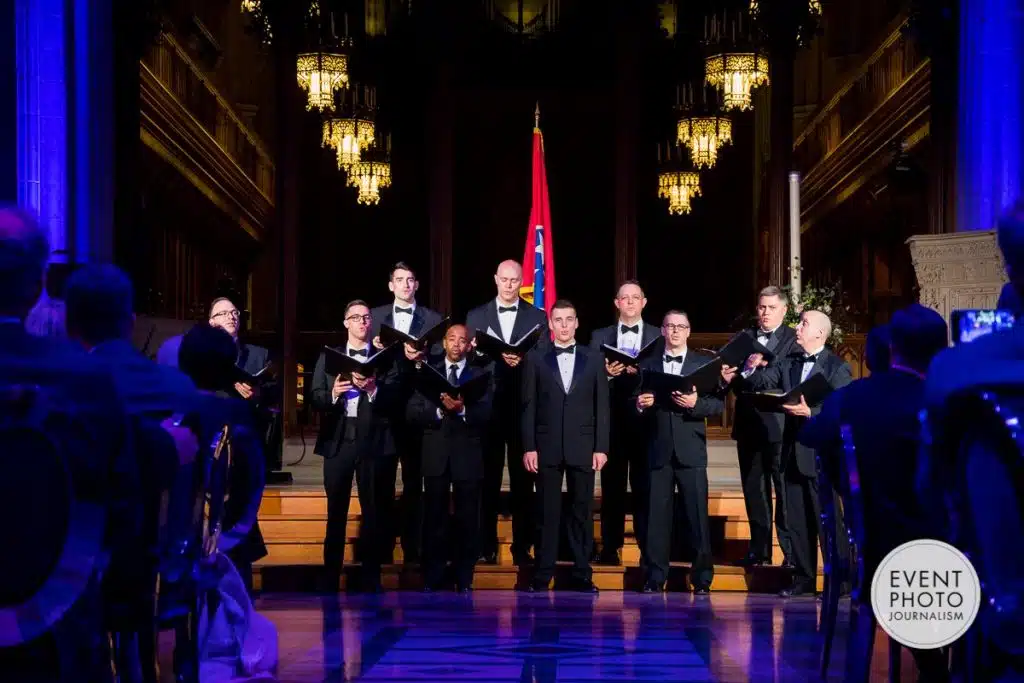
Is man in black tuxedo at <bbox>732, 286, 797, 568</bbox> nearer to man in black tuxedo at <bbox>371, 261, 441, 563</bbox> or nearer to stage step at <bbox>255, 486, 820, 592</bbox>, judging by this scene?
stage step at <bbox>255, 486, 820, 592</bbox>

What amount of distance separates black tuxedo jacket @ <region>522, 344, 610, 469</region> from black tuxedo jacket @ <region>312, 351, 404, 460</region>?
69 cm

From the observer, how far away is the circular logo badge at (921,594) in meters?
3.33

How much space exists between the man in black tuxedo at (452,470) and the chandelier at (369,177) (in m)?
6.59

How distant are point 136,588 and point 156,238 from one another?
422 inches

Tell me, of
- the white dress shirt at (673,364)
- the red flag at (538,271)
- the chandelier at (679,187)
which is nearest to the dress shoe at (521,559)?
the white dress shirt at (673,364)

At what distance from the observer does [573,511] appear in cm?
758

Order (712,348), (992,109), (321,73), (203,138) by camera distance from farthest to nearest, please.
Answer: (203,138) → (712,348) → (321,73) → (992,109)

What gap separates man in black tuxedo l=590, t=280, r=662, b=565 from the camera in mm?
7762

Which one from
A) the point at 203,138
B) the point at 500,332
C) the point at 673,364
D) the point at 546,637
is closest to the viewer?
the point at 546,637

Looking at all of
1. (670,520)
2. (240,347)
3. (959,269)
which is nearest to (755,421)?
(670,520)

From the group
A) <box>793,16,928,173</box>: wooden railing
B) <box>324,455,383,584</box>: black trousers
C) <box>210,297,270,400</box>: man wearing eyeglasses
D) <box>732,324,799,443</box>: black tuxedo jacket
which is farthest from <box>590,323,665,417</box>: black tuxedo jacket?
<box>793,16,928,173</box>: wooden railing

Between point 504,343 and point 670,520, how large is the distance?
3.99 feet

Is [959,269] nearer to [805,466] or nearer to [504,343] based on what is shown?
[805,466]

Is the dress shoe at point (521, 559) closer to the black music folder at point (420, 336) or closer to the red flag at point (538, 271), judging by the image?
the black music folder at point (420, 336)
